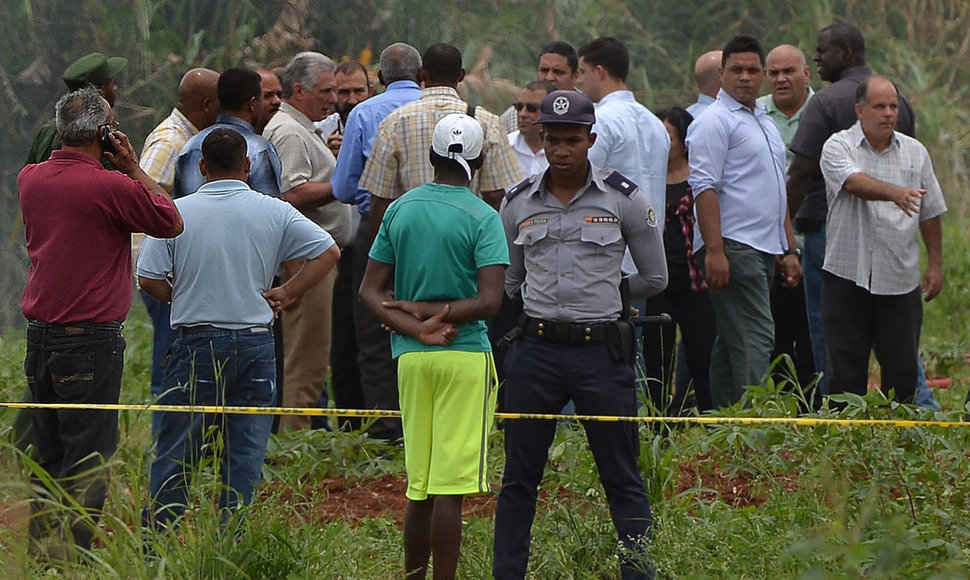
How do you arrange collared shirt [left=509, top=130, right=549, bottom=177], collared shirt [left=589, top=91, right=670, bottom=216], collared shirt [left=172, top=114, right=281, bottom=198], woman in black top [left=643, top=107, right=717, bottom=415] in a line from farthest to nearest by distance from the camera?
collared shirt [left=509, top=130, right=549, bottom=177] < woman in black top [left=643, top=107, right=717, bottom=415] < collared shirt [left=589, top=91, right=670, bottom=216] < collared shirt [left=172, top=114, right=281, bottom=198]

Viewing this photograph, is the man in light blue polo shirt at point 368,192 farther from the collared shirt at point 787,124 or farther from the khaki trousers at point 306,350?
the collared shirt at point 787,124

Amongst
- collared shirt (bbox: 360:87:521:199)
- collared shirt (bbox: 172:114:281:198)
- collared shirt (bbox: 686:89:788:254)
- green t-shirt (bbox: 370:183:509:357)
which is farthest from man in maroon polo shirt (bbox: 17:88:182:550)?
collared shirt (bbox: 686:89:788:254)

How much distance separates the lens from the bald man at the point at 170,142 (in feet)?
21.5

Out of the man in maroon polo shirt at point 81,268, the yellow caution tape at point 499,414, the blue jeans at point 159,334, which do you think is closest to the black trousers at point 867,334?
the yellow caution tape at point 499,414

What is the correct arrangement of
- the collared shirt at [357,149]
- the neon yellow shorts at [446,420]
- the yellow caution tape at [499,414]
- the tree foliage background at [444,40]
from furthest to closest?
the tree foliage background at [444,40] → the collared shirt at [357,149] → the yellow caution tape at [499,414] → the neon yellow shorts at [446,420]

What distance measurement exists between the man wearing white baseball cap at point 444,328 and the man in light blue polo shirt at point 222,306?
1.86 ft

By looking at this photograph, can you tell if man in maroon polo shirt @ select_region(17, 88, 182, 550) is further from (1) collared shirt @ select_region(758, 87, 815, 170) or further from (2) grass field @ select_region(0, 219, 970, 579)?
(1) collared shirt @ select_region(758, 87, 815, 170)

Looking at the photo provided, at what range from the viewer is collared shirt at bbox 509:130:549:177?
8.46 metres

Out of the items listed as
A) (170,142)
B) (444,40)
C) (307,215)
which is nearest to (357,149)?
(307,215)

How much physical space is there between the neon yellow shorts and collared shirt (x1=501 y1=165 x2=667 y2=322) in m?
0.38

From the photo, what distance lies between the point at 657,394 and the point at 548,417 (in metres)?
3.29

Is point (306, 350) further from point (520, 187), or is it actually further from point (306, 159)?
point (520, 187)

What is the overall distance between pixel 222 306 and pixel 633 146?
2.95 metres

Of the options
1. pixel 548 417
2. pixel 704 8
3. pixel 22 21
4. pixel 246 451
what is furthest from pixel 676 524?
pixel 704 8
